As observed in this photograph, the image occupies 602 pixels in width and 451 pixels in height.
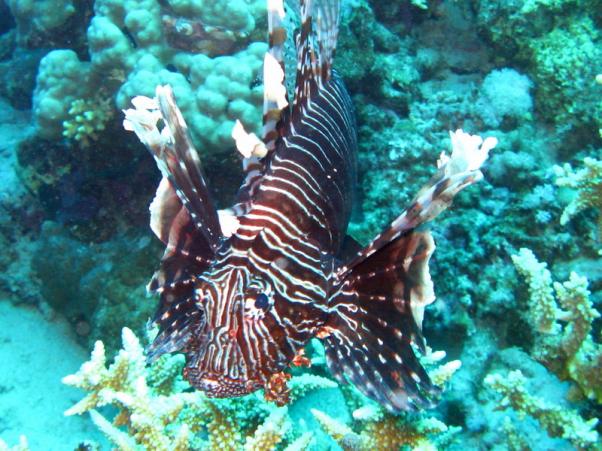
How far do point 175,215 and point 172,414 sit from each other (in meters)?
1.30

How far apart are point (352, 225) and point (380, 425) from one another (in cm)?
218

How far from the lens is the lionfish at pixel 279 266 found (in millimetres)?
2076

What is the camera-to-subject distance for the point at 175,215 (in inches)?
105

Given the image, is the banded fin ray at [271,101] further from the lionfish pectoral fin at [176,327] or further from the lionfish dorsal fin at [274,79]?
the lionfish pectoral fin at [176,327]

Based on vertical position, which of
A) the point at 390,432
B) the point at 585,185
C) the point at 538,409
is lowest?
the point at 390,432

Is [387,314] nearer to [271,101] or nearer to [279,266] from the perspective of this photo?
[279,266]

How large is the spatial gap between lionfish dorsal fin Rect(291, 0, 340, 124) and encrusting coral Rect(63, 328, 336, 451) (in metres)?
1.86

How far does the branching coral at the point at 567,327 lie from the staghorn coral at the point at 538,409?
0.28m

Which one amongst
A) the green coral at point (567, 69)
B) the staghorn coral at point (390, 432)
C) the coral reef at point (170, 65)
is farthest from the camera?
the green coral at point (567, 69)

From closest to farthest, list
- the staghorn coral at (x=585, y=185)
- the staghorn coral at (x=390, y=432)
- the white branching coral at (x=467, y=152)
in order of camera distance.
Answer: the white branching coral at (x=467, y=152)
the staghorn coral at (x=390, y=432)
the staghorn coral at (x=585, y=185)

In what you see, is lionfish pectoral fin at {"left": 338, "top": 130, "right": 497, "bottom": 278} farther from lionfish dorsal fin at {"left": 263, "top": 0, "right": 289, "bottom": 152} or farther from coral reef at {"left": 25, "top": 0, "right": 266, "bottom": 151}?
coral reef at {"left": 25, "top": 0, "right": 266, "bottom": 151}

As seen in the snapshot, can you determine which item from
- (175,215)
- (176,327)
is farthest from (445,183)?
(176,327)

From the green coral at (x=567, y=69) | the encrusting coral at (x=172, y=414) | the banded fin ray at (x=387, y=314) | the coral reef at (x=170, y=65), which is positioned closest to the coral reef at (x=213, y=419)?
the encrusting coral at (x=172, y=414)

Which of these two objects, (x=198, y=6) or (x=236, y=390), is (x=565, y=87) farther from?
(x=236, y=390)
